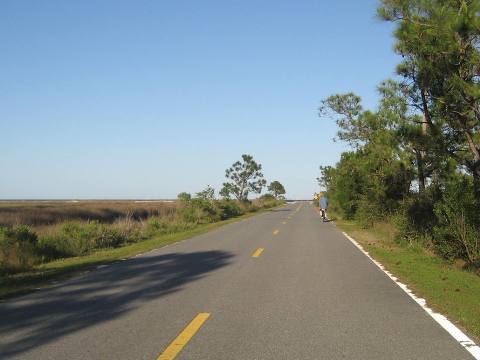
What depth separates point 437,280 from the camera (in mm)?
10039

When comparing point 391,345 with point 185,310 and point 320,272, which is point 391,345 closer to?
point 185,310

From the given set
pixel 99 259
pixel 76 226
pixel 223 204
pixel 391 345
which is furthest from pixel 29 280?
pixel 223 204

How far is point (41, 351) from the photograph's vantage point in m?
5.42

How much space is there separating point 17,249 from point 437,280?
37.3ft

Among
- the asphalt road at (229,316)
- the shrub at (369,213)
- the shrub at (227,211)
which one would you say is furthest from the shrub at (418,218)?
the shrub at (227,211)

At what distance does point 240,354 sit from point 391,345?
1.76 meters

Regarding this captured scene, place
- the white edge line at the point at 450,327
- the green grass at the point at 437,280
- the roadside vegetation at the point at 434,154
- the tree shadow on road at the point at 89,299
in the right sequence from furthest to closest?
1. the roadside vegetation at the point at 434,154
2. the green grass at the point at 437,280
3. the tree shadow on road at the point at 89,299
4. the white edge line at the point at 450,327

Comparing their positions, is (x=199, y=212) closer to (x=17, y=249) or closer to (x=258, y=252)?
(x=258, y=252)

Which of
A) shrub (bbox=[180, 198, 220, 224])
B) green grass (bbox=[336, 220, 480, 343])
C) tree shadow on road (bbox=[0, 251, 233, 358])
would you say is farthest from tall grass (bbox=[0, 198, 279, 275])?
green grass (bbox=[336, 220, 480, 343])

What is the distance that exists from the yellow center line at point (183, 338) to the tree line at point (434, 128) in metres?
6.04

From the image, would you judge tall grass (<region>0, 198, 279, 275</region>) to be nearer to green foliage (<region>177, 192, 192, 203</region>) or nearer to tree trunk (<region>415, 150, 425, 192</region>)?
green foliage (<region>177, 192, 192, 203</region>)

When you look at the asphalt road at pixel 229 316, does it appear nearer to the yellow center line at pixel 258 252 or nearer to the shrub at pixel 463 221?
the yellow center line at pixel 258 252

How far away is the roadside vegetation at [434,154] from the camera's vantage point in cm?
911

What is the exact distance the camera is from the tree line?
31.1 ft
